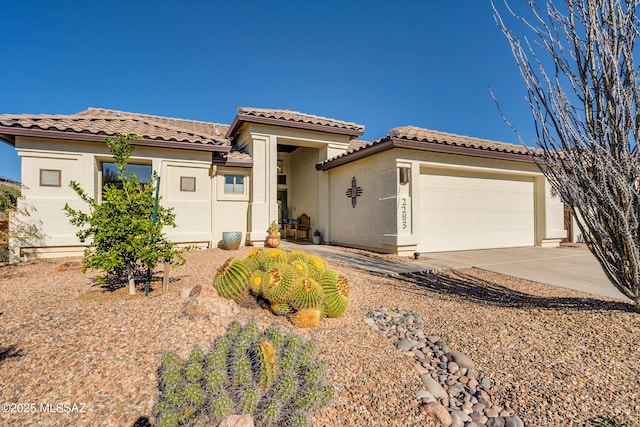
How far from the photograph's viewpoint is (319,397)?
6.87 ft

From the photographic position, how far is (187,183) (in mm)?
9219

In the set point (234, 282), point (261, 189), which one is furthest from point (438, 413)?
point (261, 189)

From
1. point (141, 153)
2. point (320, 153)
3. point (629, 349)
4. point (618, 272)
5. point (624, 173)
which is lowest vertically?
point (629, 349)

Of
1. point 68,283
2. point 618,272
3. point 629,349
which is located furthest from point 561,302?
point 68,283

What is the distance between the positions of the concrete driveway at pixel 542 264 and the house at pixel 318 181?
78cm

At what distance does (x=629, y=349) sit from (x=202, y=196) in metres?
9.49

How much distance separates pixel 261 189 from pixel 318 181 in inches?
103

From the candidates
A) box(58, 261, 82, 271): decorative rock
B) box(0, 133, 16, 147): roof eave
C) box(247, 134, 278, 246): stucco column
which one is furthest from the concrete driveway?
box(0, 133, 16, 147): roof eave

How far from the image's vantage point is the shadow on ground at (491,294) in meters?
4.24

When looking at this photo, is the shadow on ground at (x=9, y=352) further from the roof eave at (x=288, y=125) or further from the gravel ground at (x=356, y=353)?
the roof eave at (x=288, y=125)

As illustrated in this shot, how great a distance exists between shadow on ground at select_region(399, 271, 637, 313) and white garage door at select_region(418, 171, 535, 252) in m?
2.96

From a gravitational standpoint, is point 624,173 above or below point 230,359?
above

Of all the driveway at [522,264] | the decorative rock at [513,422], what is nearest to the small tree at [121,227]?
the decorative rock at [513,422]

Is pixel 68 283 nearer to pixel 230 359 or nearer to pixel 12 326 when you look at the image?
pixel 12 326
